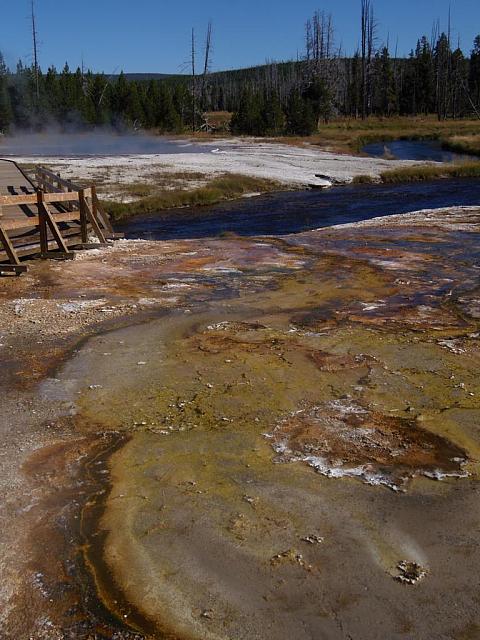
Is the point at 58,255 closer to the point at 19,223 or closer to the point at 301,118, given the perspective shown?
the point at 19,223

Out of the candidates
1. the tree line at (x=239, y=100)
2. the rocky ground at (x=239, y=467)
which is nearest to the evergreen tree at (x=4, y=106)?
the tree line at (x=239, y=100)

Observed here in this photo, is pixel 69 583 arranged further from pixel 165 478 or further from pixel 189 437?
pixel 189 437

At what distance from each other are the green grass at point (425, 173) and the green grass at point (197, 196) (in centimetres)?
548

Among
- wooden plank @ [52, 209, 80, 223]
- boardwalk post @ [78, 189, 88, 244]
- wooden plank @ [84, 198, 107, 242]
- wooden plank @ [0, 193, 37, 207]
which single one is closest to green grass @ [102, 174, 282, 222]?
wooden plank @ [84, 198, 107, 242]

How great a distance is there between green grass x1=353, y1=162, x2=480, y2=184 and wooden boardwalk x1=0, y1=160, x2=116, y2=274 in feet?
59.3

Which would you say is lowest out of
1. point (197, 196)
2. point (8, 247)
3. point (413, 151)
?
point (8, 247)

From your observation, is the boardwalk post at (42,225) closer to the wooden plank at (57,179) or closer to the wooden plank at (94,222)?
the wooden plank at (94,222)

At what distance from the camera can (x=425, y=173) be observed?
33219mm

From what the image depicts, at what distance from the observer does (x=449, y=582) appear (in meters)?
3.78

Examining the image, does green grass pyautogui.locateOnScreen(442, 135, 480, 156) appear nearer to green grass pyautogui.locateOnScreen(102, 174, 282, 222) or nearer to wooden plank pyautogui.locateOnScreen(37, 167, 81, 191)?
green grass pyautogui.locateOnScreen(102, 174, 282, 222)

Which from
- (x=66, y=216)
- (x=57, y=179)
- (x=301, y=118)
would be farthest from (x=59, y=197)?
(x=301, y=118)

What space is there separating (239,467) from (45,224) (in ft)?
29.9

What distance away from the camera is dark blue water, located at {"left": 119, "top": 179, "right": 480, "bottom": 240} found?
19969 mm

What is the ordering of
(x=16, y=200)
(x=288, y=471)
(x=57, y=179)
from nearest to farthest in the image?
(x=288, y=471) → (x=16, y=200) → (x=57, y=179)
